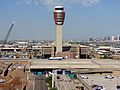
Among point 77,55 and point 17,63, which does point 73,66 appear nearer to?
point 17,63

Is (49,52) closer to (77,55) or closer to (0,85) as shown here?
(77,55)

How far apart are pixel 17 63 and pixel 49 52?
16819mm

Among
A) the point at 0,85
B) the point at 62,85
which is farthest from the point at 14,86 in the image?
the point at 62,85

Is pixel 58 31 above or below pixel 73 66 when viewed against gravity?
above

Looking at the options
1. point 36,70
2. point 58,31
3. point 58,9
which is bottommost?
point 36,70

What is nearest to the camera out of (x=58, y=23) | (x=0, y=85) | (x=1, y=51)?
(x=0, y=85)

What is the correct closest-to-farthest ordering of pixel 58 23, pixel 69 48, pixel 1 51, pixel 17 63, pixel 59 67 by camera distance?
pixel 59 67
pixel 17 63
pixel 58 23
pixel 69 48
pixel 1 51

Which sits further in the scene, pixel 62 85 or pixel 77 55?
pixel 77 55

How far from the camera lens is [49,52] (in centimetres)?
6044

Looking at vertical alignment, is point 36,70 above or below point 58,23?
below

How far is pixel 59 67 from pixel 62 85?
552 inches

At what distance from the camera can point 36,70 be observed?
126ft

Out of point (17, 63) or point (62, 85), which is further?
point (17, 63)

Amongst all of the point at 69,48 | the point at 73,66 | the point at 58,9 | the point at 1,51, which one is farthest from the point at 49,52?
the point at 73,66
